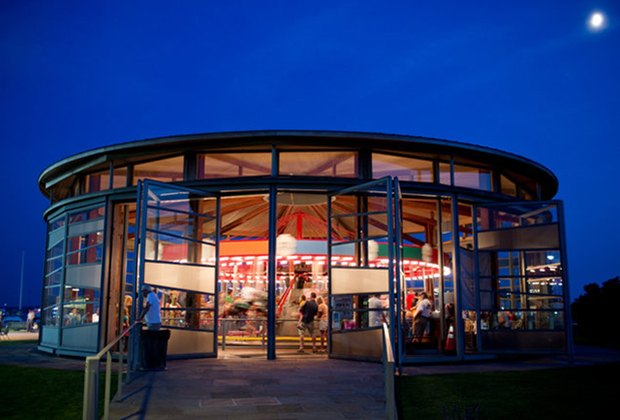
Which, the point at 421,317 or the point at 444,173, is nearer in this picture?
the point at 444,173

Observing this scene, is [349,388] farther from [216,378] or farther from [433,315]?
[433,315]

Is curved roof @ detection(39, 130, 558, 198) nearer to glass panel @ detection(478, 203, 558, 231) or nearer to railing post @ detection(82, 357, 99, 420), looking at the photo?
glass panel @ detection(478, 203, 558, 231)

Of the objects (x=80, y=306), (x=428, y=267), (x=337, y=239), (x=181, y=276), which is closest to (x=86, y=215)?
(x=80, y=306)

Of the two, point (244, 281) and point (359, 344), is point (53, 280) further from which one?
point (359, 344)

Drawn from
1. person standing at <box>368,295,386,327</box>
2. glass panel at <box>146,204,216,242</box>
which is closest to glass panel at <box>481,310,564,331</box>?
person standing at <box>368,295,386,327</box>

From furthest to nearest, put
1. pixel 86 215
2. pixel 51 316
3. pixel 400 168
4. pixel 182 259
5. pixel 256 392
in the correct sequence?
1. pixel 51 316
2. pixel 86 215
3. pixel 400 168
4. pixel 182 259
5. pixel 256 392

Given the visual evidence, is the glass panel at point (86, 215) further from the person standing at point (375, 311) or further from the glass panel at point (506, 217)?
the glass panel at point (506, 217)

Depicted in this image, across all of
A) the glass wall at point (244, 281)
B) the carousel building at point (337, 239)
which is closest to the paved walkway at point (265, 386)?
the carousel building at point (337, 239)

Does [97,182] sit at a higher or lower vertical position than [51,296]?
higher

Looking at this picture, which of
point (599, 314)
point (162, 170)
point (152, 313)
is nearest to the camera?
point (152, 313)

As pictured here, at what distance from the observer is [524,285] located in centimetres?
1453

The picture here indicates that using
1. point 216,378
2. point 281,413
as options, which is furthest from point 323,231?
point 281,413

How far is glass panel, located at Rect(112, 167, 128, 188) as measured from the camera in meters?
15.7

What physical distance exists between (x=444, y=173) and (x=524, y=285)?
3.13 m
